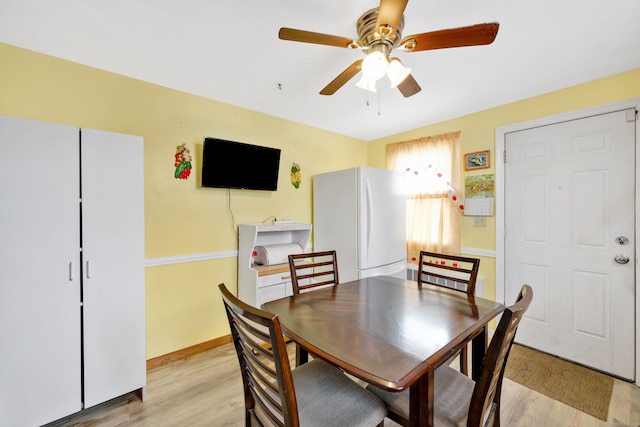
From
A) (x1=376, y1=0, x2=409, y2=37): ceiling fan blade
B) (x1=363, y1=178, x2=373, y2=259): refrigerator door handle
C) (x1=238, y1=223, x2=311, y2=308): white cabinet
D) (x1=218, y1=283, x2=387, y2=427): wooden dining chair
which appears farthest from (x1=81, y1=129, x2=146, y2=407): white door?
(x1=363, y1=178, x2=373, y2=259): refrigerator door handle

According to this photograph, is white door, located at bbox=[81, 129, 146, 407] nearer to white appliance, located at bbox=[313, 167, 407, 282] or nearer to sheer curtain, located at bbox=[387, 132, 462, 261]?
white appliance, located at bbox=[313, 167, 407, 282]

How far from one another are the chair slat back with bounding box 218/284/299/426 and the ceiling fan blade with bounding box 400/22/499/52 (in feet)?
4.73

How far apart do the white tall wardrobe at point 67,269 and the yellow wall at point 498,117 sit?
10.4 ft

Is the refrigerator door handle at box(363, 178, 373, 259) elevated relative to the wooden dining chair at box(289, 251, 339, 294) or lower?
elevated

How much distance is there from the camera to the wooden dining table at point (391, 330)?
931 millimetres

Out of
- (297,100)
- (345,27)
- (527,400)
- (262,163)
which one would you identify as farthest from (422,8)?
(527,400)

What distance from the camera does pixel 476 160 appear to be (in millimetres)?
2959

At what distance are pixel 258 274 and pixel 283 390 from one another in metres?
1.68

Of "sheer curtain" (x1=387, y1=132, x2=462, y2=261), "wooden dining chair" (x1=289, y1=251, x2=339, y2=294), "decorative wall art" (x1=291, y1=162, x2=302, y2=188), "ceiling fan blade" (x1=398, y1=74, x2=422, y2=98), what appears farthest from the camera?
"decorative wall art" (x1=291, y1=162, x2=302, y2=188)

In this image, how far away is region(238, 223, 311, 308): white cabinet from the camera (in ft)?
8.30

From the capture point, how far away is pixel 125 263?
1.86 meters

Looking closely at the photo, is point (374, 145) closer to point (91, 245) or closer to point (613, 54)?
point (613, 54)

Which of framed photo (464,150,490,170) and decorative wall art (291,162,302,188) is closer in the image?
framed photo (464,150,490,170)

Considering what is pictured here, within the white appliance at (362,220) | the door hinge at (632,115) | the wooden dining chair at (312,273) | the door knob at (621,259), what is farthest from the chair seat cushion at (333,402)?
the door hinge at (632,115)
